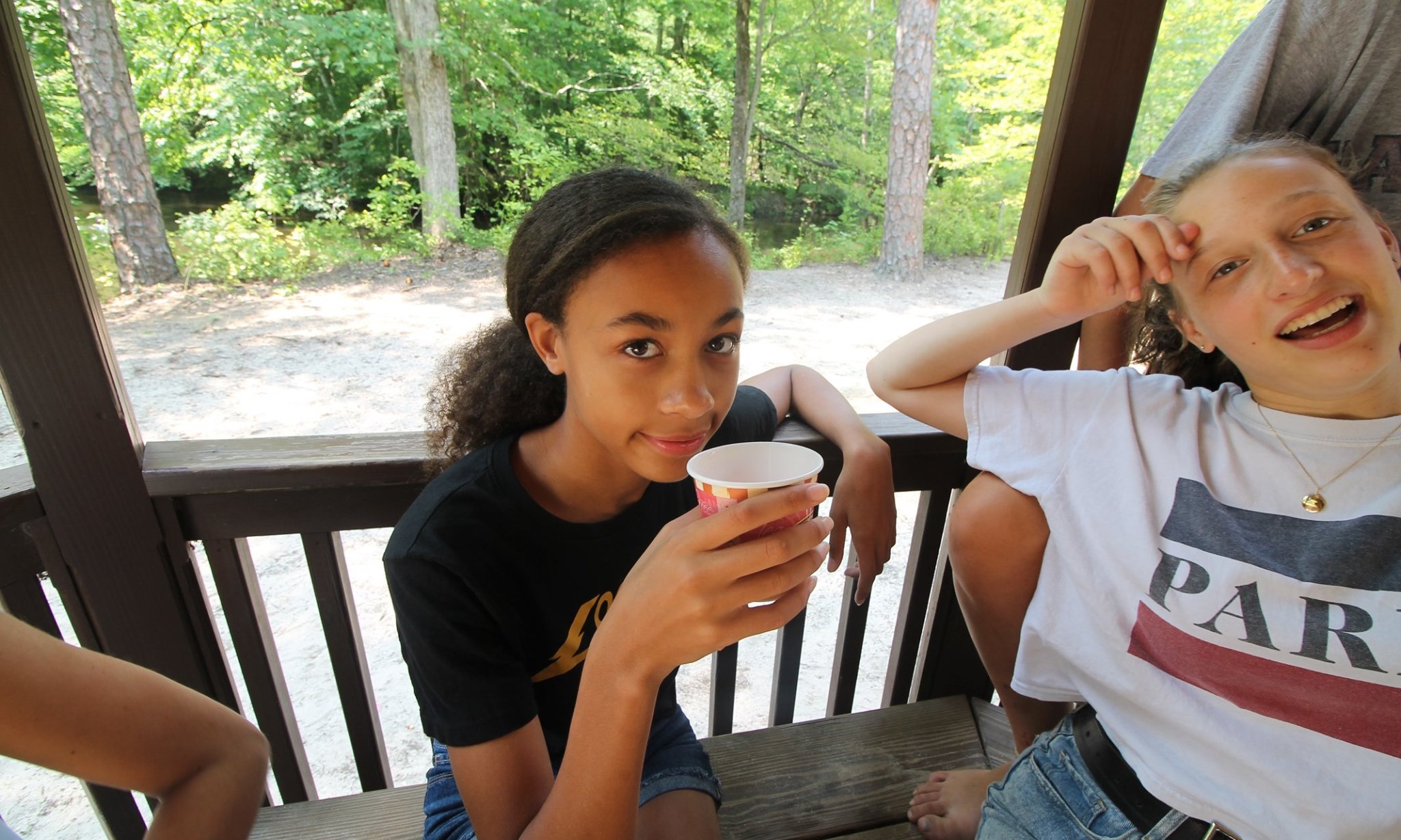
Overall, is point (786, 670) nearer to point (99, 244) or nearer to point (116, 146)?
point (116, 146)

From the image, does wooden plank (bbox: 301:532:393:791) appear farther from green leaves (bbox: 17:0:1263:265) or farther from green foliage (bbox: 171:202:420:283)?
green foliage (bbox: 171:202:420:283)

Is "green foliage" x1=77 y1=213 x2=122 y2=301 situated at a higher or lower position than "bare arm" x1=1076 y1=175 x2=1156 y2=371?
lower

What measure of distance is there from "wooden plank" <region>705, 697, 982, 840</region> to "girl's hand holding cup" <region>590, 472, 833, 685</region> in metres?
0.99

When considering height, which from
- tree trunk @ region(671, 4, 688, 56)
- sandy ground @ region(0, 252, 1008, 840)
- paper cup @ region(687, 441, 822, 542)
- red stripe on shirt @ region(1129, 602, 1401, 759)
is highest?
tree trunk @ region(671, 4, 688, 56)

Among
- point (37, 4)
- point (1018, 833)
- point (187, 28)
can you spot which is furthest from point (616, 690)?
point (187, 28)

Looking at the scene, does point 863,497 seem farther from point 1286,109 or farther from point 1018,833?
point 1286,109

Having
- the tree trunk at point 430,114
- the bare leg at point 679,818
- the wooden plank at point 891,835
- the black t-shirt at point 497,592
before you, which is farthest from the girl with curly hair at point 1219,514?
the tree trunk at point 430,114

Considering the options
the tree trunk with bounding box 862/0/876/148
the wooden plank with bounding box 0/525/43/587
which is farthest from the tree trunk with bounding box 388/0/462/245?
the wooden plank with bounding box 0/525/43/587

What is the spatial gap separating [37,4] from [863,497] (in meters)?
6.19

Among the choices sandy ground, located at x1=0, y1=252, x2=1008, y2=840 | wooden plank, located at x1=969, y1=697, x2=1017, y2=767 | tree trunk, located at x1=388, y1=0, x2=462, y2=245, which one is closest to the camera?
wooden plank, located at x1=969, y1=697, x2=1017, y2=767

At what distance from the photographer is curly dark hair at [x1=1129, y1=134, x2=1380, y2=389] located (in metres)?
1.20

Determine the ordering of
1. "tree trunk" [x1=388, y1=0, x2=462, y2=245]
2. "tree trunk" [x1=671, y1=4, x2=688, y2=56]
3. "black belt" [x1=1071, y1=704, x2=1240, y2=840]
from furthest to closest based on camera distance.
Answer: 1. "tree trunk" [x1=671, y1=4, x2=688, y2=56]
2. "tree trunk" [x1=388, y1=0, x2=462, y2=245]
3. "black belt" [x1=1071, y1=704, x2=1240, y2=840]

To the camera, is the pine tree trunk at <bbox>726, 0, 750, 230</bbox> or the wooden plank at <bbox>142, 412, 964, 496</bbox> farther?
the pine tree trunk at <bbox>726, 0, 750, 230</bbox>

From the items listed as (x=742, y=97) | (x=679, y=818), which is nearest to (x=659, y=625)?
(x=679, y=818)
